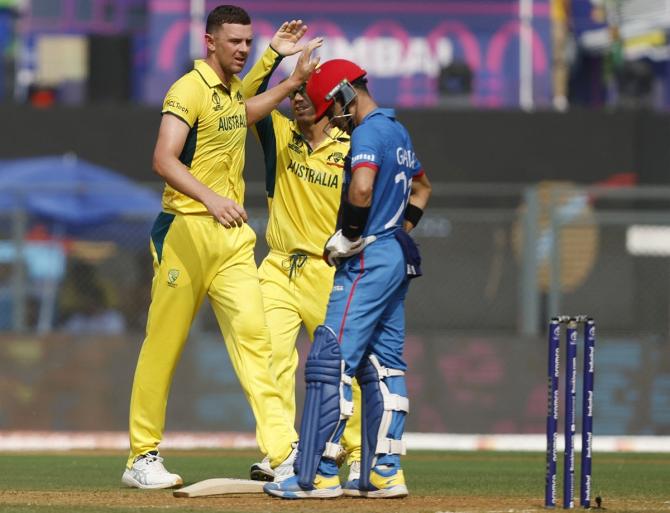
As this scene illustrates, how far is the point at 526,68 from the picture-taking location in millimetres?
21156

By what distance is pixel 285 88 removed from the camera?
30.4 feet

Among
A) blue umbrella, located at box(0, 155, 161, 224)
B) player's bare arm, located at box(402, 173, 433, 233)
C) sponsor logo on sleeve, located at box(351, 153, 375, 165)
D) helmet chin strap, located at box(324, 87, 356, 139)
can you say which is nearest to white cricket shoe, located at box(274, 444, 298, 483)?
player's bare arm, located at box(402, 173, 433, 233)

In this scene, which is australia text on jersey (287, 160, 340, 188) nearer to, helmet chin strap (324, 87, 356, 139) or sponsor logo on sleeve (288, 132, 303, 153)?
sponsor logo on sleeve (288, 132, 303, 153)

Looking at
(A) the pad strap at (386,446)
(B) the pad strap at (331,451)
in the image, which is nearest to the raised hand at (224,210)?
(B) the pad strap at (331,451)

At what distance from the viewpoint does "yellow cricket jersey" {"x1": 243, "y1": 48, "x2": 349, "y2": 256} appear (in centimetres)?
995

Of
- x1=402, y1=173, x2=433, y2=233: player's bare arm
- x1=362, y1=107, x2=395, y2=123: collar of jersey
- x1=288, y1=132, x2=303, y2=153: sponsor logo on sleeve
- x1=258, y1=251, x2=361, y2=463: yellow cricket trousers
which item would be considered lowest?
x1=258, y1=251, x2=361, y2=463: yellow cricket trousers

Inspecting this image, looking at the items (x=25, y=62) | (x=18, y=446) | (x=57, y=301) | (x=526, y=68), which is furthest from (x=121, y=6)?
(x=18, y=446)

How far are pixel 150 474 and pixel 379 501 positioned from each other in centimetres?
144

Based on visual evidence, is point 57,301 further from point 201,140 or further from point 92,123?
point 201,140

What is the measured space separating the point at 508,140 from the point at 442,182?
99 centimetres

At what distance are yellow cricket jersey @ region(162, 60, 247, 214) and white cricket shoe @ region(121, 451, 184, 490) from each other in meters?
1.42

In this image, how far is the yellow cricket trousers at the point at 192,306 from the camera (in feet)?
29.4

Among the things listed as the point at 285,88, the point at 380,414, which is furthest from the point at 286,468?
the point at 285,88

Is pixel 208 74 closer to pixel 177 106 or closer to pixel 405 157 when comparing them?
pixel 177 106
